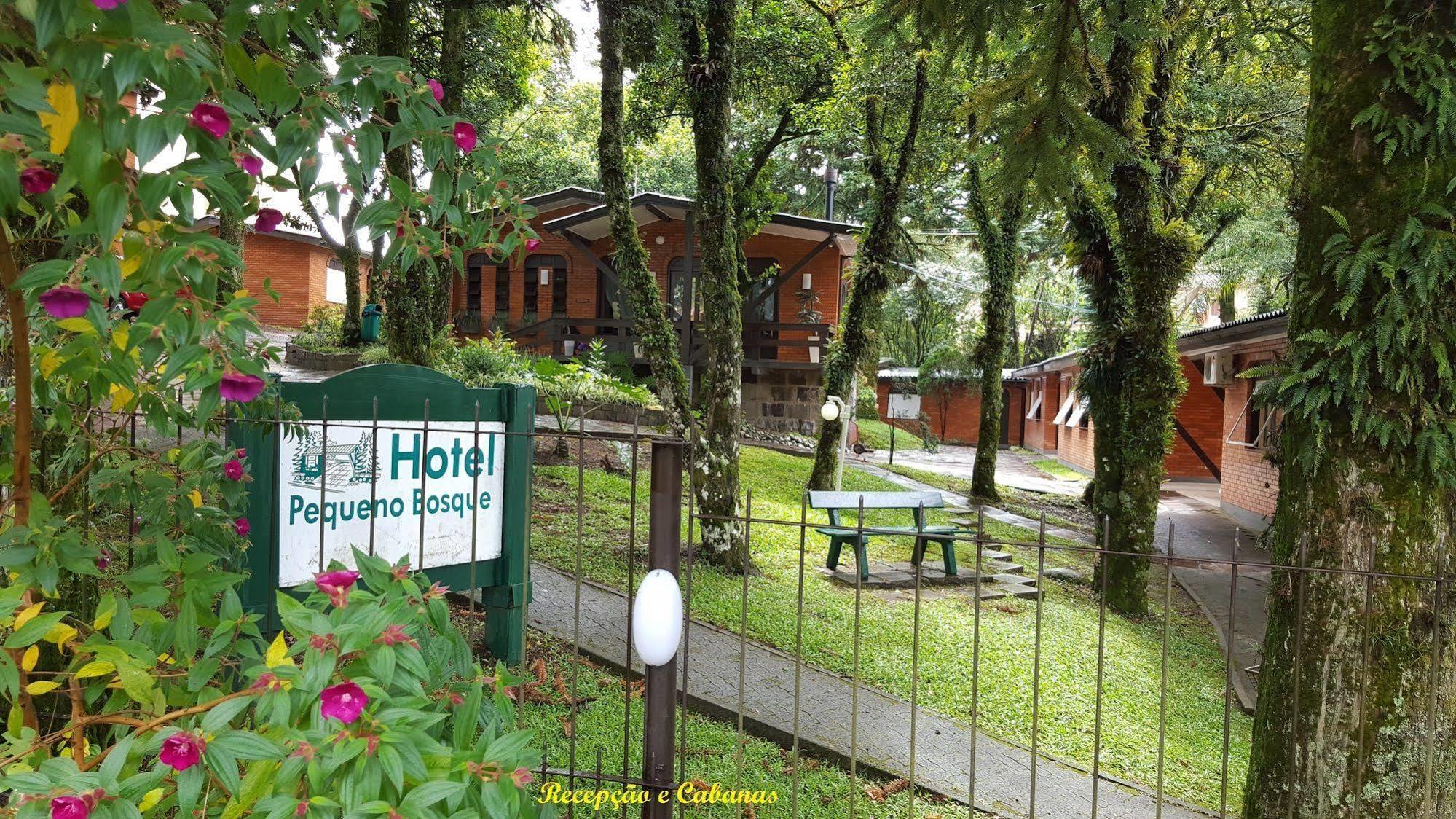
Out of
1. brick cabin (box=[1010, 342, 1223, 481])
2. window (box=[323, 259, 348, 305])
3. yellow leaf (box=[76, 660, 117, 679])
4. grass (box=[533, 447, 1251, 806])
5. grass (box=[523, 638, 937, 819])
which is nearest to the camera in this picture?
yellow leaf (box=[76, 660, 117, 679])

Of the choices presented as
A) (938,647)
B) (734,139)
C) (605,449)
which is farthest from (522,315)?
(938,647)

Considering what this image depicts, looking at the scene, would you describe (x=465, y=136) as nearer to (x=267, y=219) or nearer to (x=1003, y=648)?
(x=267, y=219)

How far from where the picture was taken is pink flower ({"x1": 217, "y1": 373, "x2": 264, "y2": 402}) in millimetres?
1457

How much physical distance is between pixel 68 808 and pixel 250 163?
120cm

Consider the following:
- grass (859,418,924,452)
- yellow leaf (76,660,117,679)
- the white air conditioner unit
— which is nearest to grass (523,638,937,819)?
yellow leaf (76,660,117,679)

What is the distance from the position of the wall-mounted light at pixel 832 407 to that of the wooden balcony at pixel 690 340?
7.02 m

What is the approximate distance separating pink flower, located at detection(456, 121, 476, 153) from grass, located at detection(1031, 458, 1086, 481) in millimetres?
22795

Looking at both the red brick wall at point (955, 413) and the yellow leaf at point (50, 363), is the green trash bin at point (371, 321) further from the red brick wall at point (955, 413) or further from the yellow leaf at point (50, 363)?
the red brick wall at point (955, 413)

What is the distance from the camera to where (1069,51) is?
457 cm

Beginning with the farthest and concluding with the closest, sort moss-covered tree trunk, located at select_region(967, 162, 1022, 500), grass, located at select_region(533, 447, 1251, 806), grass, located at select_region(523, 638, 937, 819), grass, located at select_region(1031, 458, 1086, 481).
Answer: grass, located at select_region(1031, 458, 1086, 481) → moss-covered tree trunk, located at select_region(967, 162, 1022, 500) → grass, located at select_region(533, 447, 1251, 806) → grass, located at select_region(523, 638, 937, 819)

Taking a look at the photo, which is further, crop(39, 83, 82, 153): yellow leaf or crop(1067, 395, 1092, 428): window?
crop(1067, 395, 1092, 428): window

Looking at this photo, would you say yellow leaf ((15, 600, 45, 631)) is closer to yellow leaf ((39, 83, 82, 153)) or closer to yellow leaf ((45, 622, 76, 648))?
yellow leaf ((45, 622, 76, 648))

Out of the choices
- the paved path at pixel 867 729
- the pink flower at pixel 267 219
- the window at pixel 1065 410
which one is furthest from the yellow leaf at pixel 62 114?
the window at pixel 1065 410

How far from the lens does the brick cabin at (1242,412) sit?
12383mm
